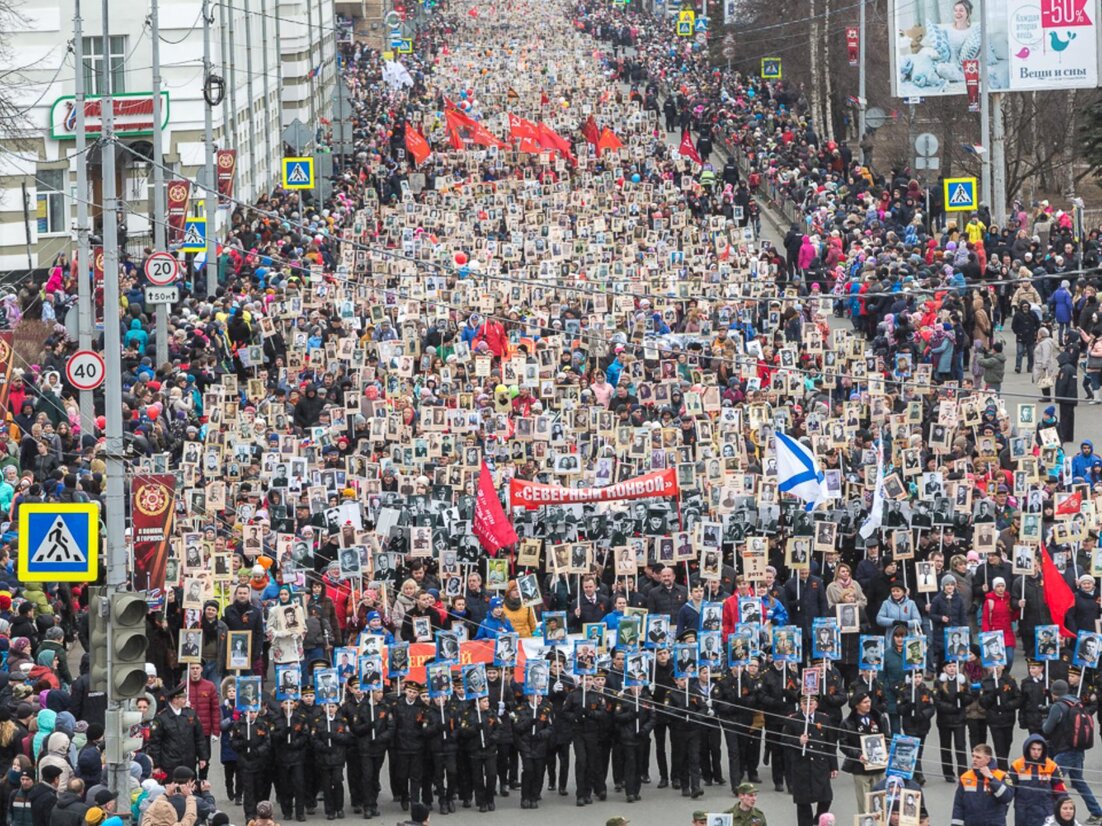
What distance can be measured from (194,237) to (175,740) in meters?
20.6

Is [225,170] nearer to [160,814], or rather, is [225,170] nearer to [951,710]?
[951,710]

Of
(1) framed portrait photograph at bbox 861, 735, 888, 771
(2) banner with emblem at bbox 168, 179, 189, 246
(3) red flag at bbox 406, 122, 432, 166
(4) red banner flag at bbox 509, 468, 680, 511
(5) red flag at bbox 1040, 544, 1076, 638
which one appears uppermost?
(3) red flag at bbox 406, 122, 432, 166

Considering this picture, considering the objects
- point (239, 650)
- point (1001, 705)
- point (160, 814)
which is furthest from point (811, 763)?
point (160, 814)

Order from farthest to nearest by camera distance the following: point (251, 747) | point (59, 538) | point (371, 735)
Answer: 1. point (371, 735)
2. point (251, 747)
3. point (59, 538)

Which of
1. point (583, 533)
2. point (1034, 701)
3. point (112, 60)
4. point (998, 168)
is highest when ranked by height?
point (112, 60)

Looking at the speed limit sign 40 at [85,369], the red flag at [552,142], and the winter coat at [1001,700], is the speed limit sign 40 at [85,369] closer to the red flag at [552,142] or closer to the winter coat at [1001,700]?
the winter coat at [1001,700]

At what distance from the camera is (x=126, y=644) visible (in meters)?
16.8

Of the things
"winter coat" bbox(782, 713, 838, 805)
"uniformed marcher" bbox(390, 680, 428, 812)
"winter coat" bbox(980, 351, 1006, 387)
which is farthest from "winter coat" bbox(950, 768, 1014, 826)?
"winter coat" bbox(980, 351, 1006, 387)

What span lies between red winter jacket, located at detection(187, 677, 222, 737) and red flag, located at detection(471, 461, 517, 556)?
407cm

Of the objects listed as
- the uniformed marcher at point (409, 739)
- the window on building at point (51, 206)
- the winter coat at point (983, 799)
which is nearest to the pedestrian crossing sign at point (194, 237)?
the window on building at point (51, 206)

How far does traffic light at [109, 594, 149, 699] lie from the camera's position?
16.8 m

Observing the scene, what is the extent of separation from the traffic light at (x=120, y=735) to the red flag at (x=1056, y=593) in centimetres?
1007

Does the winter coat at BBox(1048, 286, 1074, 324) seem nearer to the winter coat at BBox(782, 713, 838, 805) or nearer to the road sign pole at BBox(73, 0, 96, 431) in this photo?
the road sign pole at BBox(73, 0, 96, 431)

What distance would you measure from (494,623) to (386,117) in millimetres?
47086
